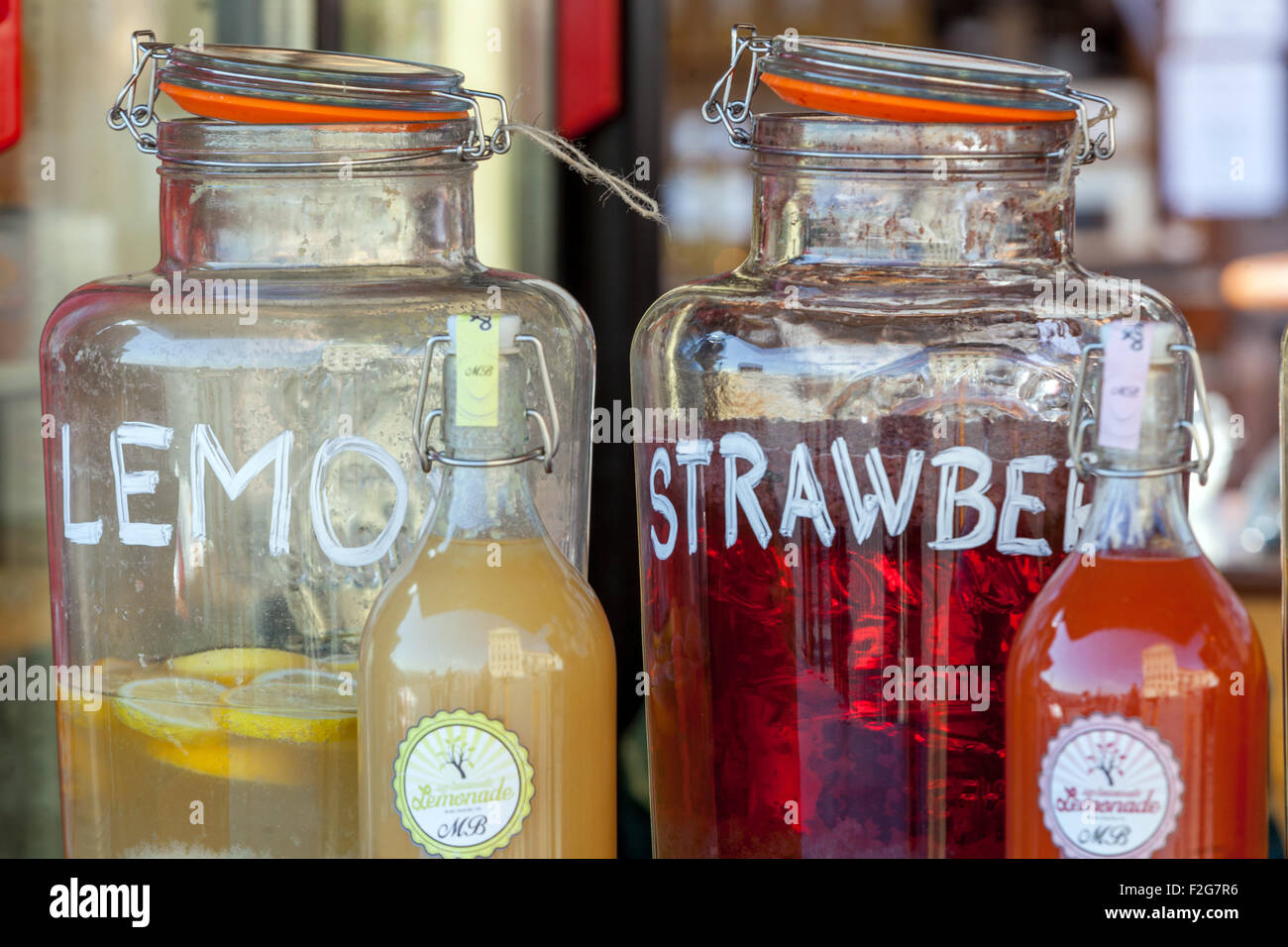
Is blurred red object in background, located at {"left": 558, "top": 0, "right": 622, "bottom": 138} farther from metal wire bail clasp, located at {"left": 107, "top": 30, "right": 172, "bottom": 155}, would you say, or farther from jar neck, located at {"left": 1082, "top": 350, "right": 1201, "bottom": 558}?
jar neck, located at {"left": 1082, "top": 350, "right": 1201, "bottom": 558}

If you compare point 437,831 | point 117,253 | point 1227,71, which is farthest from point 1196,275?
point 437,831

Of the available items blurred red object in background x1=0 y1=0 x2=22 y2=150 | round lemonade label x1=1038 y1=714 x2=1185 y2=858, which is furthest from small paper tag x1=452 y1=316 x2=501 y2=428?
blurred red object in background x1=0 y1=0 x2=22 y2=150

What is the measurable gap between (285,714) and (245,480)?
3.5 inches

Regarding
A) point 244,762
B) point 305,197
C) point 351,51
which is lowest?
point 244,762

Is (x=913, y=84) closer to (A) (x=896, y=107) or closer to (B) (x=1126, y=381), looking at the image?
(A) (x=896, y=107)

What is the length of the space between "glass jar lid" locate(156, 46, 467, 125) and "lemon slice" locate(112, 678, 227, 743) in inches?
8.6

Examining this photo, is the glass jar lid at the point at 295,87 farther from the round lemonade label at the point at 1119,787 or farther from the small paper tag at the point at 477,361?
the round lemonade label at the point at 1119,787

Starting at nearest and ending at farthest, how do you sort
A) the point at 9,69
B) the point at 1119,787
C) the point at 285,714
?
the point at 1119,787
the point at 285,714
the point at 9,69

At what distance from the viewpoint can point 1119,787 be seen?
0.44 meters

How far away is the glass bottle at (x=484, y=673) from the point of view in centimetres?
47

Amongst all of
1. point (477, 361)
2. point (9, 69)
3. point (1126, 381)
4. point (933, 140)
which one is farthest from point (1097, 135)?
point (9, 69)

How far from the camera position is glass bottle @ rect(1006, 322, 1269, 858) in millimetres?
443
